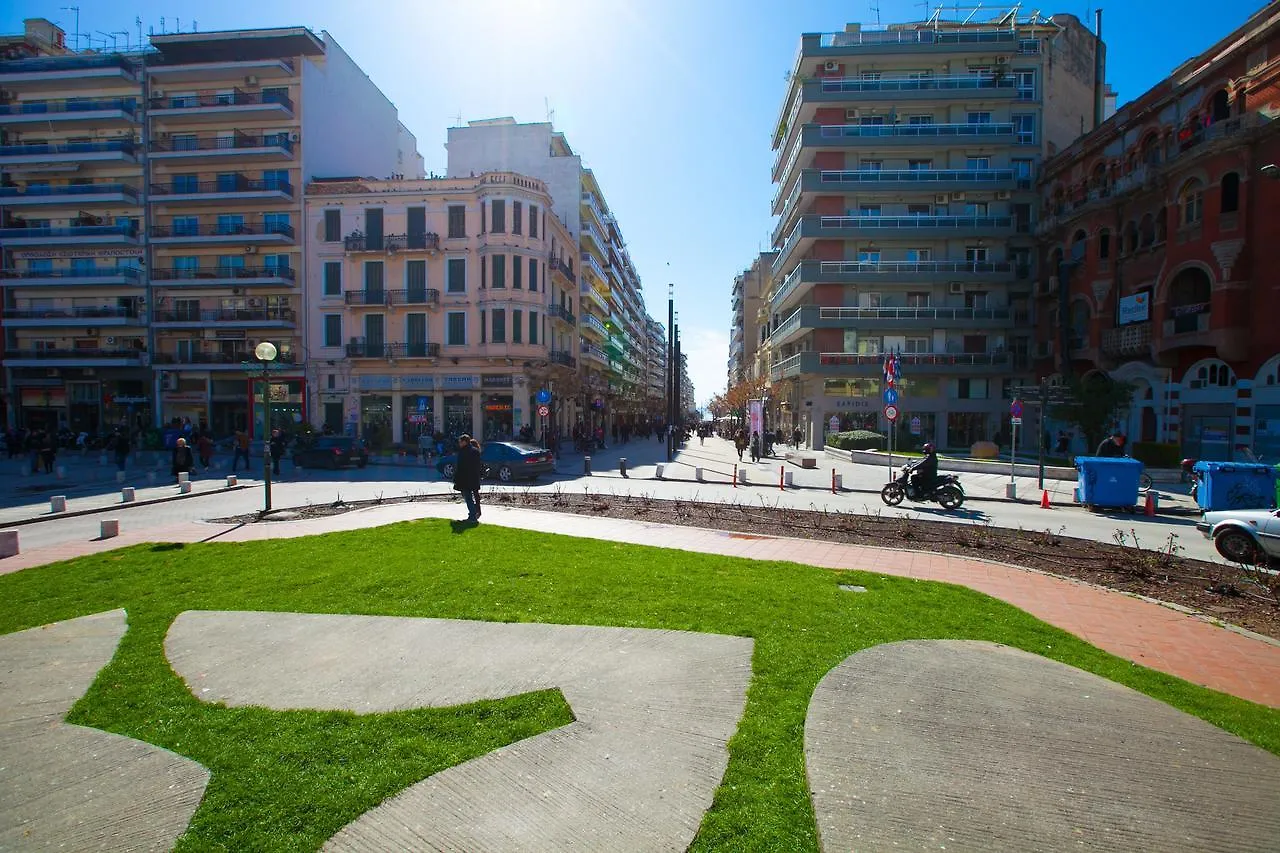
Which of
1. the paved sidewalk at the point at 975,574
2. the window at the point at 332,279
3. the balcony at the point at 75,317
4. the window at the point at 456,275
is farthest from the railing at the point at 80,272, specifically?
the paved sidewalk at the point at 975,574

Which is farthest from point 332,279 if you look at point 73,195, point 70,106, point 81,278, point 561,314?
point 70,106

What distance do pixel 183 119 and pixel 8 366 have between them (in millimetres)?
20446

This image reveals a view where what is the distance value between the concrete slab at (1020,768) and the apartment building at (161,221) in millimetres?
41997

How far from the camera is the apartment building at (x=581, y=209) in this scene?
49.2 meters

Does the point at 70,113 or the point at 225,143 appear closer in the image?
the point at 225,143

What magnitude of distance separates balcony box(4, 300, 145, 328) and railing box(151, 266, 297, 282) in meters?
3.20

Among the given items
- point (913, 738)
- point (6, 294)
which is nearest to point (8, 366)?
point (6, 294)

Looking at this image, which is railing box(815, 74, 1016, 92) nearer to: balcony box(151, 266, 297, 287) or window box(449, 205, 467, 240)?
window box(449, 205, 467, 240)

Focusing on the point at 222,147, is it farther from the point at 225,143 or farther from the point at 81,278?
the point at 81,278

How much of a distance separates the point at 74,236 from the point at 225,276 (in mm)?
11431

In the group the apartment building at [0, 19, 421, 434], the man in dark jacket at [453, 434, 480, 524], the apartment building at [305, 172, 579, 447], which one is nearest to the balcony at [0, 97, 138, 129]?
the apartment building at [0, 19, 421, 434]

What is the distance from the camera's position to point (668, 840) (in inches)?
116

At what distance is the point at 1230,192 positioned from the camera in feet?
82.1

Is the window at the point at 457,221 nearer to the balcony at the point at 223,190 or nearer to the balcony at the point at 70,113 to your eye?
the balcony at the point at 223,190
